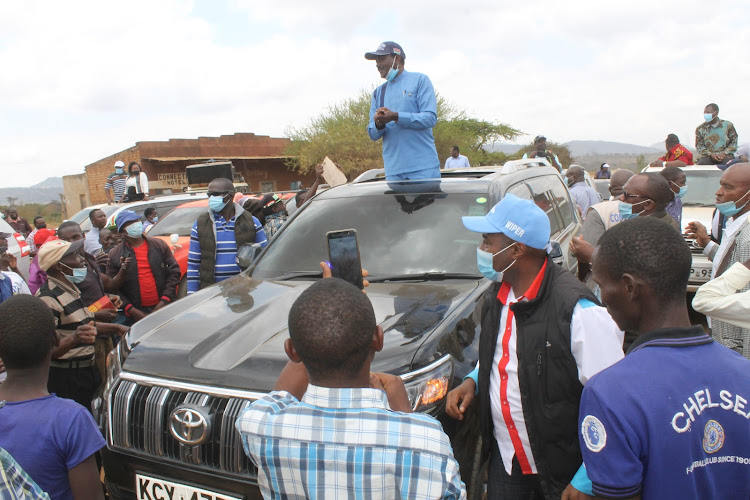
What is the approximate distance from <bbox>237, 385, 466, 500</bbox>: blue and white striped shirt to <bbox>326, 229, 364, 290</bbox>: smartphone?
156 cm

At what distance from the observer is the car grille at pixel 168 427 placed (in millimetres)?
2436

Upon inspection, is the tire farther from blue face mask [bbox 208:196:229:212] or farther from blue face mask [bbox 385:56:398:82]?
blue face mask [bbox 385:56:398:82]

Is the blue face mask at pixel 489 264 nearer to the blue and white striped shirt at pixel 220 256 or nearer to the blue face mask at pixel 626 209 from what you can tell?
the blue face mask at pixel 626 209

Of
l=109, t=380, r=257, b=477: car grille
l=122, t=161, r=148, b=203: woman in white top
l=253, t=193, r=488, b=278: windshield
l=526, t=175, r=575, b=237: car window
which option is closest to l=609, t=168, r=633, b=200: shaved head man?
l=526, t=175, r=575, b=237: car window

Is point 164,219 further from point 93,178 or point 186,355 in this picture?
point 93,178

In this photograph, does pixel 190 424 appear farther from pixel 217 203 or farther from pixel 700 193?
pixel 700 193

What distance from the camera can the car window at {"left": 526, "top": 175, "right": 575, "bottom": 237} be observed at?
4.92 m

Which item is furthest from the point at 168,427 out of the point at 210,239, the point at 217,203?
the point at 217,203

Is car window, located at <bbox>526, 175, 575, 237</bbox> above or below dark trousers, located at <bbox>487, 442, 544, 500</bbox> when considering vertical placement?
above

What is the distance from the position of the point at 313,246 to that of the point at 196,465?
6.04 ft

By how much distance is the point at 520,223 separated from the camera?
7.54 ft

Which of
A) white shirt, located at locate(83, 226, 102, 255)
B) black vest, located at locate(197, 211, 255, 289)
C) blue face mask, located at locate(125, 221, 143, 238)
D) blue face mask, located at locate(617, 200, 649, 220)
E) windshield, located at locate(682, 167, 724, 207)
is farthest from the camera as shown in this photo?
windshield, located at locate(682, 167, 724, 207)

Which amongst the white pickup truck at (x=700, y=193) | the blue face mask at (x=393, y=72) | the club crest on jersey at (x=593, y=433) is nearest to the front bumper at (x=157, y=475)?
the club crest on jersey at (x=593, y=433)

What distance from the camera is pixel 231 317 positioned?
3.15 metres
